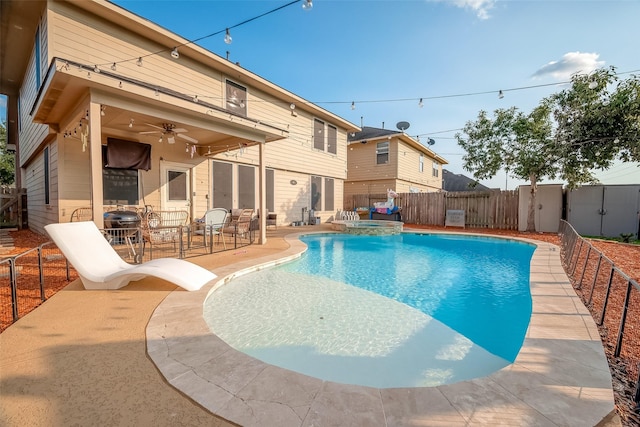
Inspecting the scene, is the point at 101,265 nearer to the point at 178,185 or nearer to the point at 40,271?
the point at 40,271

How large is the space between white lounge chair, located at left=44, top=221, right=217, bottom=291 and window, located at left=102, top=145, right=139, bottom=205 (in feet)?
12.0

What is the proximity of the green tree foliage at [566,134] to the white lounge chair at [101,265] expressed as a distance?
431 inches

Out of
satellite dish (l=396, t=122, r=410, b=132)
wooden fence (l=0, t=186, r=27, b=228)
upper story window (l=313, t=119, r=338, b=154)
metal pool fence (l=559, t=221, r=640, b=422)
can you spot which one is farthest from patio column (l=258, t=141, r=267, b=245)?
satellite dish (l=396, t=122, r=410, b=132)

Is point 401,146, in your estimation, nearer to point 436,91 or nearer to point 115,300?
point 436,91

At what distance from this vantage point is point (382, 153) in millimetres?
17000

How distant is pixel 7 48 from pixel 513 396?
12697mm

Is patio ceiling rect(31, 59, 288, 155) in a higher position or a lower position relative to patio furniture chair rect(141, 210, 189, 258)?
higher

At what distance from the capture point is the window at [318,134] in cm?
Answer: 1271

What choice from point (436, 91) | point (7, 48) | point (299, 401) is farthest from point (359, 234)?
point (7, 48)

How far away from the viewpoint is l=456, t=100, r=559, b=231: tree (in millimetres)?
10039

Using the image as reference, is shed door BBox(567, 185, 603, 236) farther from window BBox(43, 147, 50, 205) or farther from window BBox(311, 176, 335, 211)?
window BBox(43, 147, 50, 205)

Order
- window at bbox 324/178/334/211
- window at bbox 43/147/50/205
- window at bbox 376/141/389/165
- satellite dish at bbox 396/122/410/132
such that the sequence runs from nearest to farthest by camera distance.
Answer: window at bbox 43/147/50/205, window at bbox 324/178/334/211, window at bbox 376/141/389/165, satellite dish at bbox 396/122/410/132

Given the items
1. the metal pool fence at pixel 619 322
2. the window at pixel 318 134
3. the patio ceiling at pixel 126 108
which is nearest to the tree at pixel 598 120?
the metal pool fence at pixel 619 322

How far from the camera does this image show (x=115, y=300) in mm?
3266
